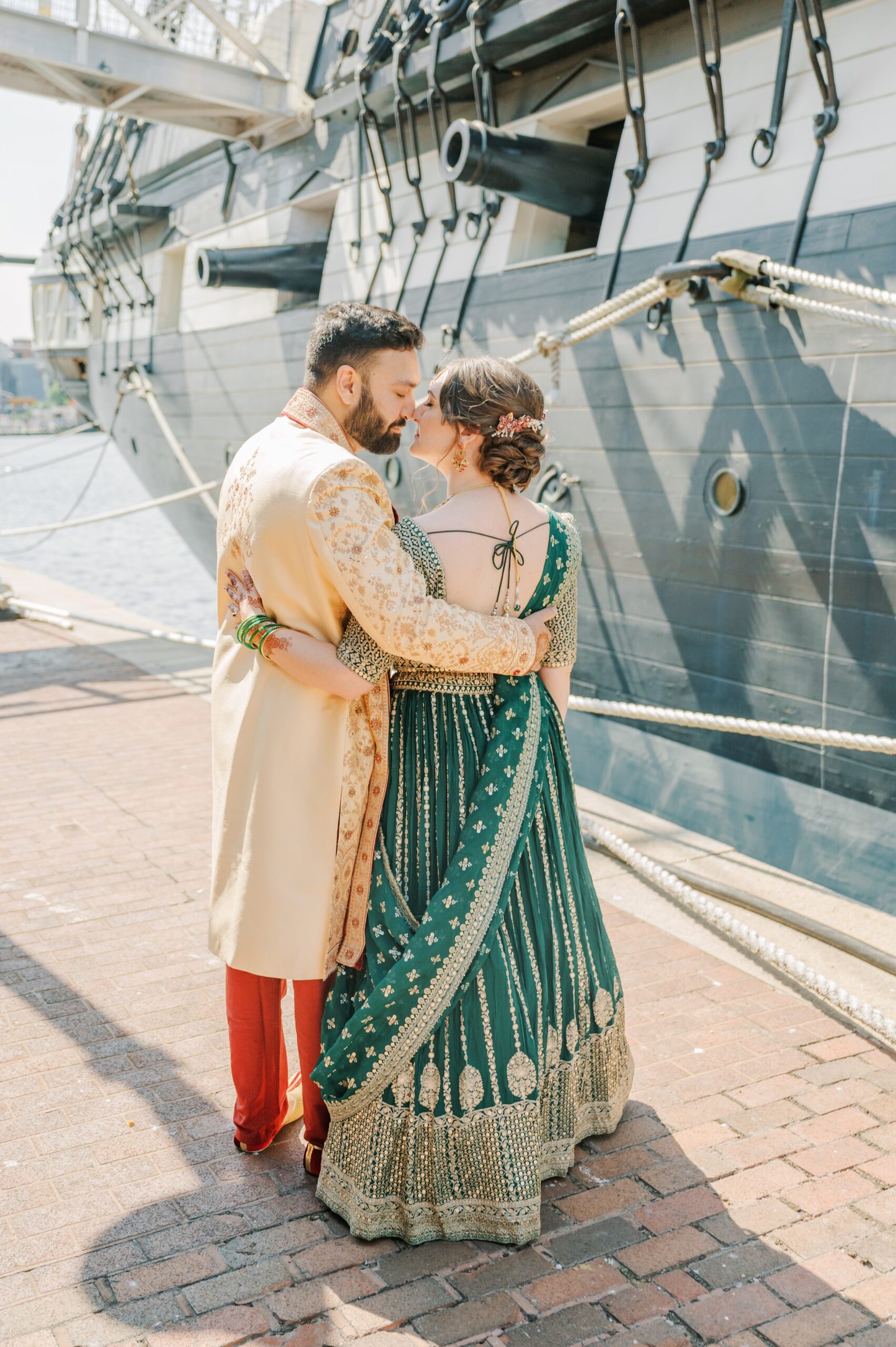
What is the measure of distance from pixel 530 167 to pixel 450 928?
14.8 ft

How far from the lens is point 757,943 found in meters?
3.38

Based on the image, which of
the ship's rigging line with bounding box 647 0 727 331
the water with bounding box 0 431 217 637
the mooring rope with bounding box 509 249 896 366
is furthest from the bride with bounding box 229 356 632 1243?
the water with bounding box 0 431 217 637

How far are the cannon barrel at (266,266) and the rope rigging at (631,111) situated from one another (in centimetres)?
333

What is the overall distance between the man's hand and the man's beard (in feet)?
1.46

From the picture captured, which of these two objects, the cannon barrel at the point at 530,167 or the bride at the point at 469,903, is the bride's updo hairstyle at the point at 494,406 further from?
the cannon barrel at the point at 530,167

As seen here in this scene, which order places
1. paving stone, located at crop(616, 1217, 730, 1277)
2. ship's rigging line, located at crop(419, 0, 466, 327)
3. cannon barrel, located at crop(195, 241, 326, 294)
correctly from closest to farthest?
paving stone, located at crop(616, 1217, 730, 1277) → ship's rigging line, located at crop(419, 0, 466, 327) → cannon barrel, located at crop(195, 241, 326, 294)

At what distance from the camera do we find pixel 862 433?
4164 millimetres

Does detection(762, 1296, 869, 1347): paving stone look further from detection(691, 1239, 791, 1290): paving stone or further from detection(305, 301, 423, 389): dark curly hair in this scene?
detection(305, 301, 423, 389): dark curly hair

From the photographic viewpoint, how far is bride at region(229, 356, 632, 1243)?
2.21 meters

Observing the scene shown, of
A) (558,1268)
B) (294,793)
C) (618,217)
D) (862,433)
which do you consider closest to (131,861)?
(294,793)

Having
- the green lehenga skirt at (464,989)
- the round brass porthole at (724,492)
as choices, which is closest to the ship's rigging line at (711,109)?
the round brass porthole at (724,492)

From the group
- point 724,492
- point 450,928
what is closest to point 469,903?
point 450,928

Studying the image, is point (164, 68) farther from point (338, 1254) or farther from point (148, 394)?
point (338, 1254)

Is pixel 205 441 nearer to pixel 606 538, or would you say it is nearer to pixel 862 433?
pixel 606 538
